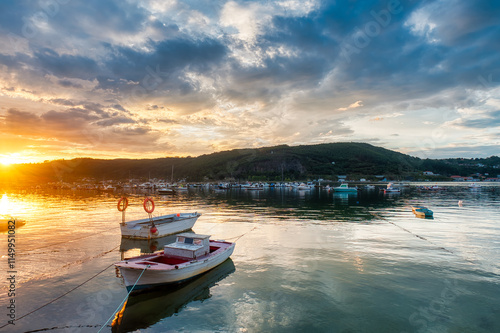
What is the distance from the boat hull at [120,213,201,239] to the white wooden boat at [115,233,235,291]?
1030 cm

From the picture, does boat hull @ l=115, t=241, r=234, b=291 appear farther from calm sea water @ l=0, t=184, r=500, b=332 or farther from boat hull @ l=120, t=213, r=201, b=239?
boat hull @ l=120, t=213, r=201, b=239

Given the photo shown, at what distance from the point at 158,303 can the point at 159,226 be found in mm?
15716

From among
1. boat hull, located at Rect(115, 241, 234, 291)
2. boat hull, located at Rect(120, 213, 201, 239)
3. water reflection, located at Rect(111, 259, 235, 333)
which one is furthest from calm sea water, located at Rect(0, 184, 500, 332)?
boat hull, located at Rect(120, 213, 201, 239)

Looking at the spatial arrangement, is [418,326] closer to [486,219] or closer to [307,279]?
[307,279]

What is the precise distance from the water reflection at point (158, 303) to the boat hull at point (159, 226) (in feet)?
43.0

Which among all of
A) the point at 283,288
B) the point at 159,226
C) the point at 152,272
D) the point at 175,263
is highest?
the point at 152,272

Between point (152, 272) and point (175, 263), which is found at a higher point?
point (152, 272)

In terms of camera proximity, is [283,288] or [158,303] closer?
[158,303]

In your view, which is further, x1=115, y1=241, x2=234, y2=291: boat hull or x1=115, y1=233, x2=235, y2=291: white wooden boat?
x1=115, y1=233, x2=235, y2=291: white wooden boat

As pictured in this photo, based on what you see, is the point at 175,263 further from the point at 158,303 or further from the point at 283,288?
the point at 283,288

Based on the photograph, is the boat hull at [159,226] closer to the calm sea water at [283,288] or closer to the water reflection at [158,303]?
the calm sea water at [283,288]

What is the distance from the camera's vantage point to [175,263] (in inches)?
636

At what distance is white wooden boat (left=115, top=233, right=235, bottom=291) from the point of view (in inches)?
542

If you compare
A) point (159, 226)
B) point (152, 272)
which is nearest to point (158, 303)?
point (152, 272)
